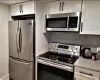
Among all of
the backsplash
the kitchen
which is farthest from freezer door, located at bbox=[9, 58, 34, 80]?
the backsplash

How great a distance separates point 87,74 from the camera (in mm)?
1519

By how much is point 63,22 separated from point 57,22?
0.47 feet

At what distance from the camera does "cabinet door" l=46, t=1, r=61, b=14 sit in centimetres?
201

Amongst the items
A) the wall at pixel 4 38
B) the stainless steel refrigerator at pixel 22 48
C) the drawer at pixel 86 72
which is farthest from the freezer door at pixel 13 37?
the drawer at pixel 86 72

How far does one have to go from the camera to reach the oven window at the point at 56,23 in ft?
6.40

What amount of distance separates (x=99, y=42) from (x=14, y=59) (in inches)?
82.3

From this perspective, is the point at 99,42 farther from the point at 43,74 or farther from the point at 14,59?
the point at 14,59

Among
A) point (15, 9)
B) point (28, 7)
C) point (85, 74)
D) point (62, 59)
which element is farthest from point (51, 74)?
point (15, 9)

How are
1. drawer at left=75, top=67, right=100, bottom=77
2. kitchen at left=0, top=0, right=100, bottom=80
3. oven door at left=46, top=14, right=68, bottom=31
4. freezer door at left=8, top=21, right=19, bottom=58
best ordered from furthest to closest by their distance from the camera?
1. freezer door at left=8, top=21, right=19, bottom=58
2. oven door at left=46, top=14, right=68, bottom=31
3. kitchen at left=0, top=0, right=100, bottom=80
4. drawer at left=75, top=67, right=100, bottom=77

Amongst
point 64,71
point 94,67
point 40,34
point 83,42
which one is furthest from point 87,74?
point 40,34

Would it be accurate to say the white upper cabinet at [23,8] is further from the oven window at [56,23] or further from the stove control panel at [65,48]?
the stove control panel at [65,48]

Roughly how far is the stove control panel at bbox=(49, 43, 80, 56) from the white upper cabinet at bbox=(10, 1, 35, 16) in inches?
39.4

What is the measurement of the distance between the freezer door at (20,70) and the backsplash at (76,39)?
93 centimetres

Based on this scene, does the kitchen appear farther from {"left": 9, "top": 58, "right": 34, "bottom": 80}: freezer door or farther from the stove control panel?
{"left": 9, "top": 58, "right": 34, "bottom": 80}: freezer door
